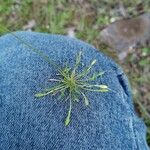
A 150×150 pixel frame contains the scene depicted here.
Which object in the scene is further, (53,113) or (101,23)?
(101,23)

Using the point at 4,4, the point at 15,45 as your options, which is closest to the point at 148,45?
the point at 4,4

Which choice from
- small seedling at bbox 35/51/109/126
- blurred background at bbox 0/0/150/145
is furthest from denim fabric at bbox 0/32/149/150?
blurred background at bbox 0/0/150/145

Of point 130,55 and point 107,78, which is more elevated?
point 107,78

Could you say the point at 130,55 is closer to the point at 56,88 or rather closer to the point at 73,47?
the point at 73,47

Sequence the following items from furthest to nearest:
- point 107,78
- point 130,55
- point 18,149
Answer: point 130,55 → point 107,78 → point 18,149

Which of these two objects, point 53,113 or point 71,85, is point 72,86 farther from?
point 53,113

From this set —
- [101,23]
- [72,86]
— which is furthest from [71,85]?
[101,23]
